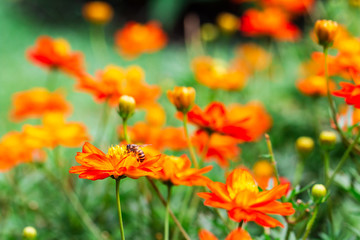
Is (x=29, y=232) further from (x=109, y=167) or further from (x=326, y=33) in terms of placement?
(x=326, y=33)

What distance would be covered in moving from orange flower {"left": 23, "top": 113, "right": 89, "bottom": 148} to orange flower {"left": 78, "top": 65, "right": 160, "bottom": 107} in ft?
0.23

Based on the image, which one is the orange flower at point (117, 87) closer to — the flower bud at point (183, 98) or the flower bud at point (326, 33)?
Answer: the flower bud at point (183, 98)

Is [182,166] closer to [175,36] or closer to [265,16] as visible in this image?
[265,16]

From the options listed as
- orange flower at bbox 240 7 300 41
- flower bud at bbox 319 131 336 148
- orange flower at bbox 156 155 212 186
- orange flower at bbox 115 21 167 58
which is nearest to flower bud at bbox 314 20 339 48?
flower bud at bbox 319 131 336 148

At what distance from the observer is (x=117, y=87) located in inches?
32.2

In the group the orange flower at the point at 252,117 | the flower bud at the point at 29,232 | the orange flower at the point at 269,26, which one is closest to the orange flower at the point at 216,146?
the orange flower at the point at 252,117

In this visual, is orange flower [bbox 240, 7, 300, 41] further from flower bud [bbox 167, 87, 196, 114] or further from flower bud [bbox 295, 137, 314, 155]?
flower bud [bbox 167, 87, 196, 114]

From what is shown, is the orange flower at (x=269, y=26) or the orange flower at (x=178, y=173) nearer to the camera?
the orange flower at (x=178, y=173)

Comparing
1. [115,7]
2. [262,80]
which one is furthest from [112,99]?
[115,7]

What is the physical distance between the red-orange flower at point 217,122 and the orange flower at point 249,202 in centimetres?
15

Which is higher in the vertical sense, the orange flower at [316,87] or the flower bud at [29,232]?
the flower bud at [29,232]

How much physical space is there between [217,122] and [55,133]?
1.01 feet

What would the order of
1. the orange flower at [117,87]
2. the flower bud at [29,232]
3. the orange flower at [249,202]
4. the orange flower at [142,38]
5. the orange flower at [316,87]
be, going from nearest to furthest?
the orange flower at [249,202]
the flower bud at [29,232]
the orange flower at [117,87]
the orange flower at [316,87]
the orange flower at [142,38]

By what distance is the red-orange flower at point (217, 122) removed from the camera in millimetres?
644
